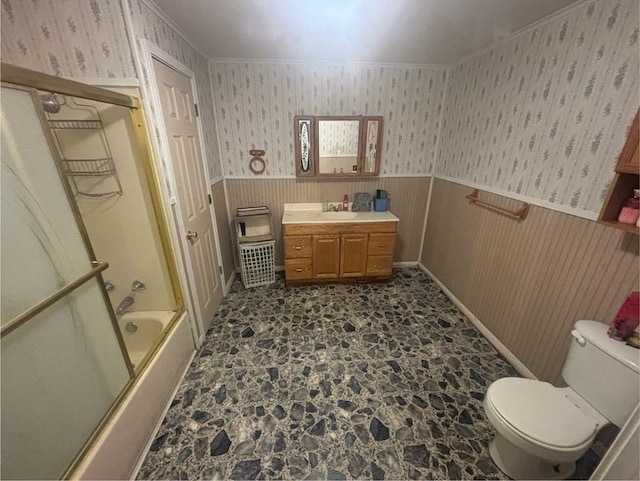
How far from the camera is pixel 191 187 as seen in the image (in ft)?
6.47

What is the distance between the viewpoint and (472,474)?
1.26 m

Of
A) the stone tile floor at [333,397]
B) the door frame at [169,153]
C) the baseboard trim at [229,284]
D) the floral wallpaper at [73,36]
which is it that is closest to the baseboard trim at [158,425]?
the stone tile floor at [333,397]

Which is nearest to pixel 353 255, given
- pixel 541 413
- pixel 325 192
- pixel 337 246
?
pixel 337 246

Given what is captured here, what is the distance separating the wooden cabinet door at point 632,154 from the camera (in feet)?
3.39

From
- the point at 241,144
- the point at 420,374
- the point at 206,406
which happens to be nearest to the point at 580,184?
the point at 420,374

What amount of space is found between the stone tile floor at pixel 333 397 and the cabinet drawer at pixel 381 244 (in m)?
0.58

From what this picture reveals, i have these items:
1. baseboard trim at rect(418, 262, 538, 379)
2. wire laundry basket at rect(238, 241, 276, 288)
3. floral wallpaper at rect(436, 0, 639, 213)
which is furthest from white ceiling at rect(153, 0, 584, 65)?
baseboard trim at rect(418, 262, 538, 379)

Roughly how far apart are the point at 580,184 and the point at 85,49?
9.10ft

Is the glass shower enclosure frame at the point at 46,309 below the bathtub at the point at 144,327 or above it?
above

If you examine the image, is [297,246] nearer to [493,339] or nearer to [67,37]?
[493,339]

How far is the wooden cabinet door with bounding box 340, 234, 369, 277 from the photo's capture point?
269cm

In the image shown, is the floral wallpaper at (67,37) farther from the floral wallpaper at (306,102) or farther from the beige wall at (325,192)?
the beige wall at (325,192)

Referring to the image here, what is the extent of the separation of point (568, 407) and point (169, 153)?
8.53ft

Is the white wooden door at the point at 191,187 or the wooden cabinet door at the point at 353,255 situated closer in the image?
the white wooden door at the point at 191,187
